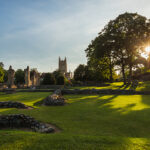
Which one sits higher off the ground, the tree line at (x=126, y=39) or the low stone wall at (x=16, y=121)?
the tree line at (x=126, y=39)

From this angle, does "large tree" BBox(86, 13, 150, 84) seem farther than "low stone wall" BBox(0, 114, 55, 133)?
Yes

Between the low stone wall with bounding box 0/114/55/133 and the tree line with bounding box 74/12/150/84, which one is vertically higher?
the tree line with bounding box 74/12/150/84

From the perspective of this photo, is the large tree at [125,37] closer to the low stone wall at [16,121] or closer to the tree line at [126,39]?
the tree line at [126,39]

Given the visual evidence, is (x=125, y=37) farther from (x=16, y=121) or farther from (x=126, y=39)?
(x=16, y=121)

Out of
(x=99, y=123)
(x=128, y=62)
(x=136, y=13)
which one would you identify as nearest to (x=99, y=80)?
(x=128, y=62)

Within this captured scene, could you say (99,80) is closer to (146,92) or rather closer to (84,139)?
(146,92)

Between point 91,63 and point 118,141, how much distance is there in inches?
1312

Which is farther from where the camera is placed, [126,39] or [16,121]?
[126,39]

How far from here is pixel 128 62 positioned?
2970cm

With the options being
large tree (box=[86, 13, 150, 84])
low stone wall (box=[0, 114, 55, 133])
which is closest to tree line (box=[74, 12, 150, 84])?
large tree (box=[86, 13, 150, 84])

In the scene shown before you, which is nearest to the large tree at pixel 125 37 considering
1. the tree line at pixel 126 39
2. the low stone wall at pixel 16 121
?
the tree line at pixel 126 39

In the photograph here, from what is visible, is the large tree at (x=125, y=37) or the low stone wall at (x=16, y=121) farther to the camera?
the large tree at (x=125, y=37)

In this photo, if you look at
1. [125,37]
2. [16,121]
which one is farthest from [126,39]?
[16,121]

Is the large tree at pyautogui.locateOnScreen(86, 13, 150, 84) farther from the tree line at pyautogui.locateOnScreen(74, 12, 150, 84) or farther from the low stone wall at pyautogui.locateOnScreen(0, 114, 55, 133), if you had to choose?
the low stone wall at pyautogui.locateOnScreen(0, 114, 55, 133)
